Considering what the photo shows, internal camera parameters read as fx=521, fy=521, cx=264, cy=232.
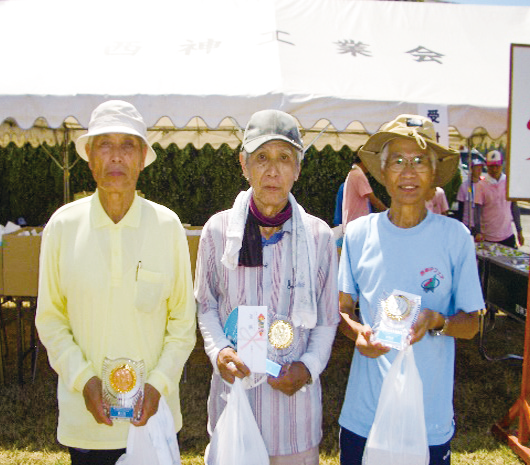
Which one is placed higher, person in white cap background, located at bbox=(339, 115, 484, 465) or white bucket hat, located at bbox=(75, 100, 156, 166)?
white bucket hat, located at bbox=(75, 100, 156, 166)

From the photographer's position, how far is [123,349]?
161 cm

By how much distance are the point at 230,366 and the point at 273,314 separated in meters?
0.21

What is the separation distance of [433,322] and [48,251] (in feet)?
4.02

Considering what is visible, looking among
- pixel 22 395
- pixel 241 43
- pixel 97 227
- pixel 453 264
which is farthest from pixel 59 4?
pixel 453 264

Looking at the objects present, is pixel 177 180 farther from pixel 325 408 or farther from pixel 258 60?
pixel 325 408

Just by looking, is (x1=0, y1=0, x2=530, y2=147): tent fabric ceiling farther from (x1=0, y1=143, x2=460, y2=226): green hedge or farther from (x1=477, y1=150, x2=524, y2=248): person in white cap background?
(x1=0, y1=143, x2=460, y2=226): green hedge

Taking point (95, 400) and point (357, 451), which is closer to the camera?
point (95, 400)

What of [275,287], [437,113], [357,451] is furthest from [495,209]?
[275,287]

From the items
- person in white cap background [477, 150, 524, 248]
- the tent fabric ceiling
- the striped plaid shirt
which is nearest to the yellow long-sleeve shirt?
the striped plaid shirt

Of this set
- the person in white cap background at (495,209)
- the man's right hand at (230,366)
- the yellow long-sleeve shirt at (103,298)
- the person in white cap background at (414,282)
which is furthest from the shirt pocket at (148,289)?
the person in white cap background at (495,209)

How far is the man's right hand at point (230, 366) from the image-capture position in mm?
1631

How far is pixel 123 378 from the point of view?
1555 millimetres

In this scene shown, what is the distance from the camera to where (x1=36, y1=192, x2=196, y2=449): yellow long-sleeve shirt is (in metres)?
1.59

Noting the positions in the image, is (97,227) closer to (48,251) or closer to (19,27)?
(48,251)
